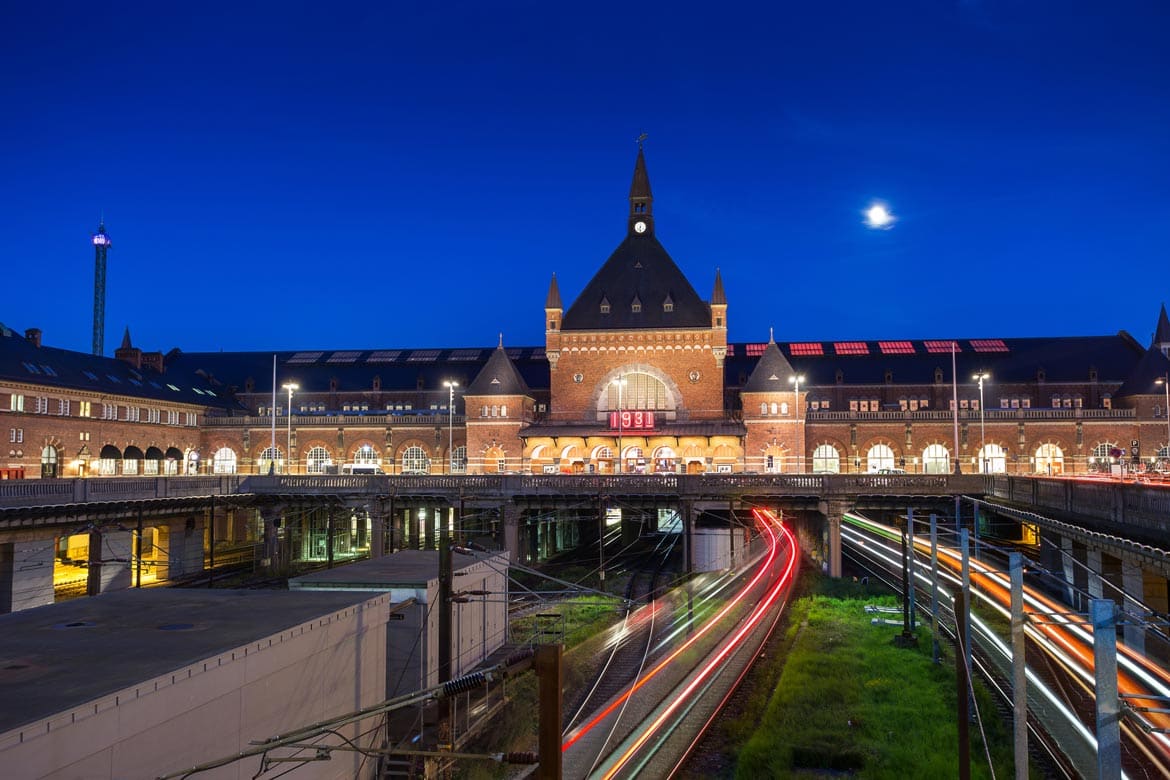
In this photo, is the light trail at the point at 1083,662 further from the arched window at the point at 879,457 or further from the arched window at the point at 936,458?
the arched window at the point at 936,458

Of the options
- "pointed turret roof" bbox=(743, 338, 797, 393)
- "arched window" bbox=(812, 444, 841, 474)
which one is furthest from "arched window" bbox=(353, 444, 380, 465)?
"arched window" bbox=(812, 444, 841, 474)

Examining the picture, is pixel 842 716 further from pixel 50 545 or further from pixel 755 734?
pixel 50 545

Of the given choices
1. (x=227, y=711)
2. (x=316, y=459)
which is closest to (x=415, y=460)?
(x=316, y=459)

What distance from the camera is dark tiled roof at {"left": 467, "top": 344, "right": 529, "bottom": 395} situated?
69375 millimetres

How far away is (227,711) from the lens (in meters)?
12.6

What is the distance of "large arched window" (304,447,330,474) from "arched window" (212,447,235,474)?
703 cm

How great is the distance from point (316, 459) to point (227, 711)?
6840cm

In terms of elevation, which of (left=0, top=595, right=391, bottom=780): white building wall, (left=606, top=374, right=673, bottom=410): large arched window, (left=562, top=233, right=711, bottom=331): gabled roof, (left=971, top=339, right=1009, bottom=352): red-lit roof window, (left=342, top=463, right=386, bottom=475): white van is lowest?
(left=0, top=595, right=391, bottom=780): white building wall

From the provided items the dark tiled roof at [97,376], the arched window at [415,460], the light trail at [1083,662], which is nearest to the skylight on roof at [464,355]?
the arched window at [415,460]

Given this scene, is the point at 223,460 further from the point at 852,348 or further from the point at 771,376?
the point at 852,348

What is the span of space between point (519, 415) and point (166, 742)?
58069 millimetres

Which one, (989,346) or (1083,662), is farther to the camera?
(989,346)

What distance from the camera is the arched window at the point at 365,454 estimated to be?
77.4 metres

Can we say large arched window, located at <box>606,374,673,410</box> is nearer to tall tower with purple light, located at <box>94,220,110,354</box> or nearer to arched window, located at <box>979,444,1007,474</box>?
arched window, located at <box>979,444,1007,474</box>
